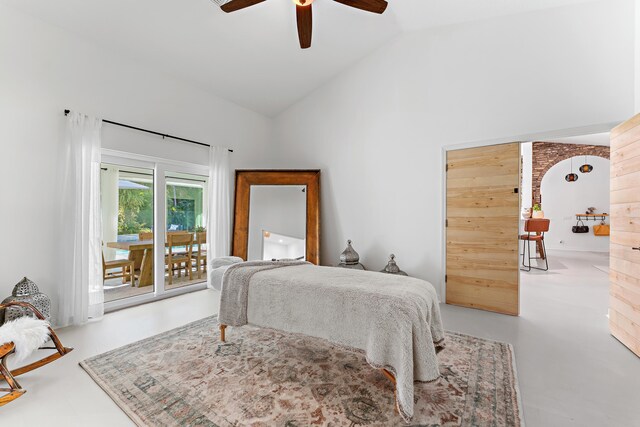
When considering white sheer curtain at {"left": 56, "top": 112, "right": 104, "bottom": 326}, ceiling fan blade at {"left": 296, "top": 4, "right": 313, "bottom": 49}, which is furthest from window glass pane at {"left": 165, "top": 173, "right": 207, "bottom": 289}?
ceiling fan blade at {"left": 296, "top": 4, "right": 313, "bottom": 49}

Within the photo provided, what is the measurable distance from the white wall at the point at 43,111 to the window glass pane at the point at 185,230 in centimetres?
75

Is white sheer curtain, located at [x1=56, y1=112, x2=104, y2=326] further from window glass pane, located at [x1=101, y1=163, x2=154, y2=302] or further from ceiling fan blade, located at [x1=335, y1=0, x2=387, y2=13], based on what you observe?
ceiling fan blade, located at [x1=335, y1=0, x2=387, y2=13]

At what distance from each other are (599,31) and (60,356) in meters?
5.76

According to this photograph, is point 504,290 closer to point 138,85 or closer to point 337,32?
point 337,32

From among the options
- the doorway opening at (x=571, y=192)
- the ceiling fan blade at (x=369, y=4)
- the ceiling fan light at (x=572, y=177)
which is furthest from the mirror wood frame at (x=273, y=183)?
the ceiling fan light at (x=572, y=177)

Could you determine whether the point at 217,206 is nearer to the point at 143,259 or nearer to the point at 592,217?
the point at 143,259

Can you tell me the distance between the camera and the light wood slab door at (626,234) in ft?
8.00

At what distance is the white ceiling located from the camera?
2.99 m

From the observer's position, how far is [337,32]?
13.0 ft

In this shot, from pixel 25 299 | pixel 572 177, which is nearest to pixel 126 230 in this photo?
pixel 25 299

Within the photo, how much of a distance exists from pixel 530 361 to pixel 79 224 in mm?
4380

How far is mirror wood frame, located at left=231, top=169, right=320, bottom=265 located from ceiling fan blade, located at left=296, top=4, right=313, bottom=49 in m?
2.32

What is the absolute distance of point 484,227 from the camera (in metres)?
3.63

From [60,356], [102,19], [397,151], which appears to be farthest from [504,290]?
[102,19]
